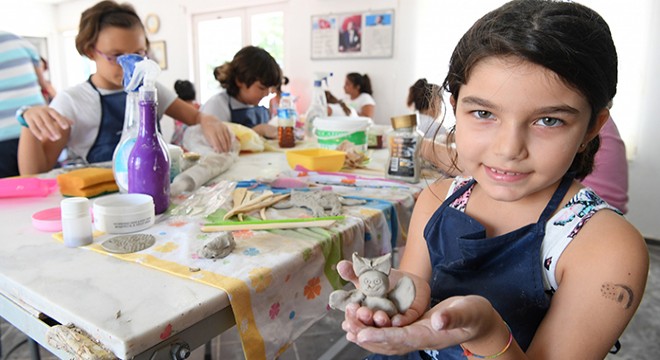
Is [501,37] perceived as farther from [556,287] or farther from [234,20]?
[234,20]

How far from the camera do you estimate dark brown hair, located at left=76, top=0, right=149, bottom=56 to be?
4.77 feet

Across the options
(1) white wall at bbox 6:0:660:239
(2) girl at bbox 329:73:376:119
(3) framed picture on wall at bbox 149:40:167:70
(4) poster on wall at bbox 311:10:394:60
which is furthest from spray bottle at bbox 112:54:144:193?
(3) framed picture on wall at bbox 149:40:167:70

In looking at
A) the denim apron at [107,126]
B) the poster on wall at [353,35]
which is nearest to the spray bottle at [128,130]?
the denim apron at [107,126]

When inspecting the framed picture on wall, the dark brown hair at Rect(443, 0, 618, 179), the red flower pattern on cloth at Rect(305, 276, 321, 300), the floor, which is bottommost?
the floor

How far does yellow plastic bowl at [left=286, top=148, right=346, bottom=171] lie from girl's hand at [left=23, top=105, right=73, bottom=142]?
66 cm

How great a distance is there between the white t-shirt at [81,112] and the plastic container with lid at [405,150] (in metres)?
1.11

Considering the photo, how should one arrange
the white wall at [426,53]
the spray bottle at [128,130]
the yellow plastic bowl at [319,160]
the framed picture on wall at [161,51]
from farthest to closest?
the framed picture on wall at [161,51]
the white wall at [426,53]
the yellow plastic bowl at [319,160]
the spray bottle at [128,130]

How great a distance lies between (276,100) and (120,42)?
6.85 feet

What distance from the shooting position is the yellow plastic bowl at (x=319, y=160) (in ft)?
4.38

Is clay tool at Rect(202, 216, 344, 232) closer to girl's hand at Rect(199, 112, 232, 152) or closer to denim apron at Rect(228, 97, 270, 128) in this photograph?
girl's hand at Rect(199, 112, 232, 152)

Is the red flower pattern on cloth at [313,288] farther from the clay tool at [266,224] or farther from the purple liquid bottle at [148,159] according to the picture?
the purple liquid bottle at [148,159]

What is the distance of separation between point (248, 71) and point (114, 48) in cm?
92

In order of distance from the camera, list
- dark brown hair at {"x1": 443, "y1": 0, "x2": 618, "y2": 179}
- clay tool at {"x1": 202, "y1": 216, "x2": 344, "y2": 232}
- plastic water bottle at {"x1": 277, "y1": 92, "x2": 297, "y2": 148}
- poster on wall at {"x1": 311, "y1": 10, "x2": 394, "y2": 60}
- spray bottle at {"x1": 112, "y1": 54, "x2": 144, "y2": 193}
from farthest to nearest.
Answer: poster on wall at {"x1": 311, "y1": 10, "x2": 394, "y2": 60}, plastic water bottle at {"x1": 277, "y1": 92, "x2": 297, "y2": 148}, spray bottle at {"x1": 112, "y1": 54, "x2": 144, "y2": 193}, clay tool at {"x1": 202, "y1": 216, "x2": 344, "y2": 232}, dark brown hair at {"x1": 443, "y1": 0, "x2": 618, "y2": 179}

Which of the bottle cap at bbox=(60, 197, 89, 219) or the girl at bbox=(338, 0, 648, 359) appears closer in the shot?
the girl at bbox=(338, 0, 648, 359)
